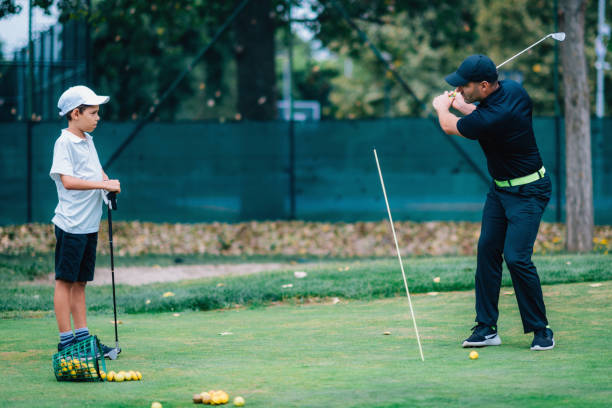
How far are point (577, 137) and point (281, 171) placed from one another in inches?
202

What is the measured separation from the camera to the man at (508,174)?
6.03 m

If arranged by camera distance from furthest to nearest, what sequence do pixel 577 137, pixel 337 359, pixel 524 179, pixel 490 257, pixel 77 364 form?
pixel 577 137 → pixel 490 257 → pixel 524 179 → pixel 337 359 → pixel 77 364

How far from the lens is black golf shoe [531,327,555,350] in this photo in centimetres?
593

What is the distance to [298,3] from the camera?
18859 mm

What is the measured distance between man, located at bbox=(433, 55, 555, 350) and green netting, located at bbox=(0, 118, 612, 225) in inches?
349

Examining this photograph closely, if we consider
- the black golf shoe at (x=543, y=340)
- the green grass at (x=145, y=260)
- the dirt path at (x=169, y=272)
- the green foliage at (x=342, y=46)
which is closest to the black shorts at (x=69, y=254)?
the black golf shoe at (x=543, y=340)

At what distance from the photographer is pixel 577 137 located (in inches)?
521

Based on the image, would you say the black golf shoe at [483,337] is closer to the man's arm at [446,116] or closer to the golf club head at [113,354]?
the man's arm at [446,116]

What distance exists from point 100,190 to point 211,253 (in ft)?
29.5

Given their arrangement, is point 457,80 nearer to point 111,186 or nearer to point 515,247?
point 515,247

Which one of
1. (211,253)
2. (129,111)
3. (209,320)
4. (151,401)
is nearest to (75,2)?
(211,253)

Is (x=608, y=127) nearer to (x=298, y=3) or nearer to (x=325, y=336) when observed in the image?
(x=298, y=3)

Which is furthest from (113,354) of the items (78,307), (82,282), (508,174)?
(508,174)

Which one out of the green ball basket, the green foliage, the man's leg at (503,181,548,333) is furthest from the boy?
the green foliage
